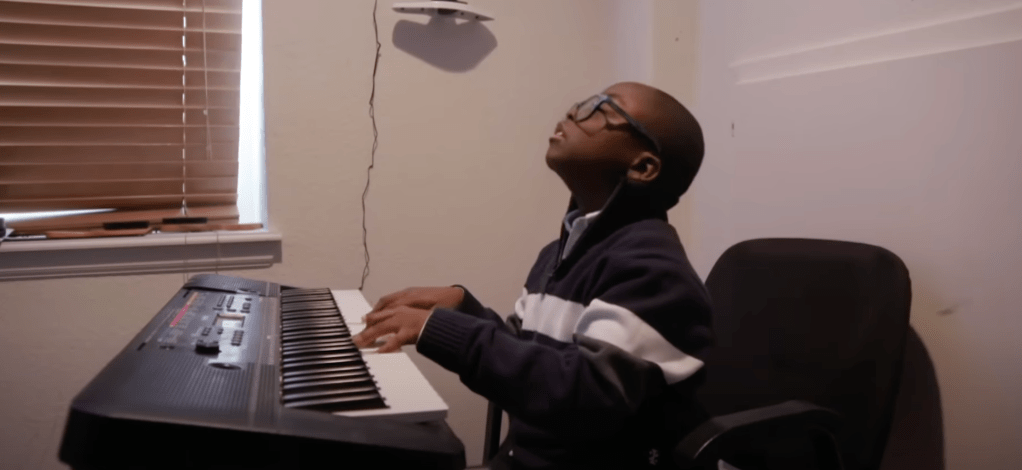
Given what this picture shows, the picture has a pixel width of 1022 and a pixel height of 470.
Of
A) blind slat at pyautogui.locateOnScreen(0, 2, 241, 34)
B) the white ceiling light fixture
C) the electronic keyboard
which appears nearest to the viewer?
the electronic keyboard

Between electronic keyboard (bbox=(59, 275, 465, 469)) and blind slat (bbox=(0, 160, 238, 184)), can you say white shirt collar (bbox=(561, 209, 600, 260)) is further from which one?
blind slat (bbox=(0, 160, 238, 184))

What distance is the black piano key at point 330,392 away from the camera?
0.86 metres

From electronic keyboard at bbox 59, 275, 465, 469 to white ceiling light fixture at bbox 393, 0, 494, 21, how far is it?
1260 millimetres

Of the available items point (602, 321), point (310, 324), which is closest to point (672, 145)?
point (602, 321)

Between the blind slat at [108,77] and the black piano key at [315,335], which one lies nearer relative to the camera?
the black piano key at [315,335]

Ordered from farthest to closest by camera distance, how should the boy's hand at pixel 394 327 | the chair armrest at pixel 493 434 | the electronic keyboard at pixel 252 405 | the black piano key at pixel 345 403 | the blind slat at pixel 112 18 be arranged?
1. the blind slat at pixel 112 18
2. the chair armrest at pixel 493 434
3. the boy's hand at pixel 394 327
4. the black piano key at pixel 345 403
5. the electronic keyboard at pixel 252 405

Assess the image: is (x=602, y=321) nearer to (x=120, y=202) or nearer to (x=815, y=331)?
(x=815, y=331)

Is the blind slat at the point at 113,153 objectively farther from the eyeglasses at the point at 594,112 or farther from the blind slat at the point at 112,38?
the eyeglasses at the point at 594,112

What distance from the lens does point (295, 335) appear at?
1178 millimetres

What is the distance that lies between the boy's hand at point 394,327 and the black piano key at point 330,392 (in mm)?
144

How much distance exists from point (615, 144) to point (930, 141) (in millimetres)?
717

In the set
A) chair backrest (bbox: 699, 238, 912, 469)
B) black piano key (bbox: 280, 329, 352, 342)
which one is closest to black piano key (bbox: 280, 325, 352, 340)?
black piano key (bbox: 280, 329, 352, 342)

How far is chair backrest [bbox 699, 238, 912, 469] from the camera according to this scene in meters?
1.22

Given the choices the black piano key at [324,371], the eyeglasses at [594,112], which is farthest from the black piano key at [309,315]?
the eyeglasses at [594,112]
